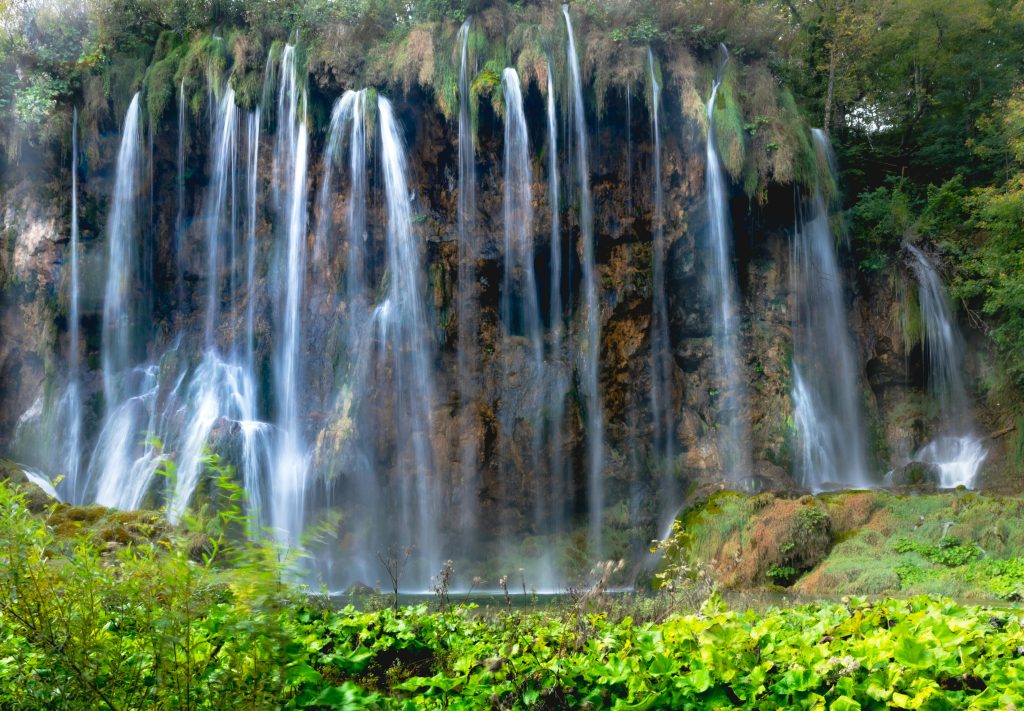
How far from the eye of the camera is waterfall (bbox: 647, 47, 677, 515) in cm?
1848

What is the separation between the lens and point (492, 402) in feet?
59.6

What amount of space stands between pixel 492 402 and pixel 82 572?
15.3 metres

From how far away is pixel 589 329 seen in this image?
18469 millimetres

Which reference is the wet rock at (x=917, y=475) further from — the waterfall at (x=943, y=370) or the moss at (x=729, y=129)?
the moss at (x=729, y=129)

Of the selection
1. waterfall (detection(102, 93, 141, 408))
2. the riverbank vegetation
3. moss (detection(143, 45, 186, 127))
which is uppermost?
moss (detection(143, 45, 186, 127))

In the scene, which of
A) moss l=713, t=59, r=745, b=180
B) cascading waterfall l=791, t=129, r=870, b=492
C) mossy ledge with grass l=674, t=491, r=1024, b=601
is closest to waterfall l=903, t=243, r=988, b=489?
cascading waterfall l=791, t=129, r=870, b=492

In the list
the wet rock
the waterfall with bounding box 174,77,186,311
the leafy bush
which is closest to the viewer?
the leafy bush

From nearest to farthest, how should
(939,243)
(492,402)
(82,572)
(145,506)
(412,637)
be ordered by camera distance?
(82,572), (412,637), (145,506), (492,402), (939,243)

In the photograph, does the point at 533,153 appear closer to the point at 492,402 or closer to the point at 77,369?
the point at 492,402

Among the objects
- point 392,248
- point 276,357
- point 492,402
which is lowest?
point 492,402

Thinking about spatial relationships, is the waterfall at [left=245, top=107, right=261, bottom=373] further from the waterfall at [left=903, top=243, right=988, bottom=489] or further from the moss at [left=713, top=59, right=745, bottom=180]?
the waterfall at [left=903, top=243, right=988, bottom=489]

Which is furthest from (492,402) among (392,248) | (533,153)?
(533,153)

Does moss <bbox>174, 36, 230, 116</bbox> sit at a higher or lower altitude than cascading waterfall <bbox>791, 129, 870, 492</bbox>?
higher

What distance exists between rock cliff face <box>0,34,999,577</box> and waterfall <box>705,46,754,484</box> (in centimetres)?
21
